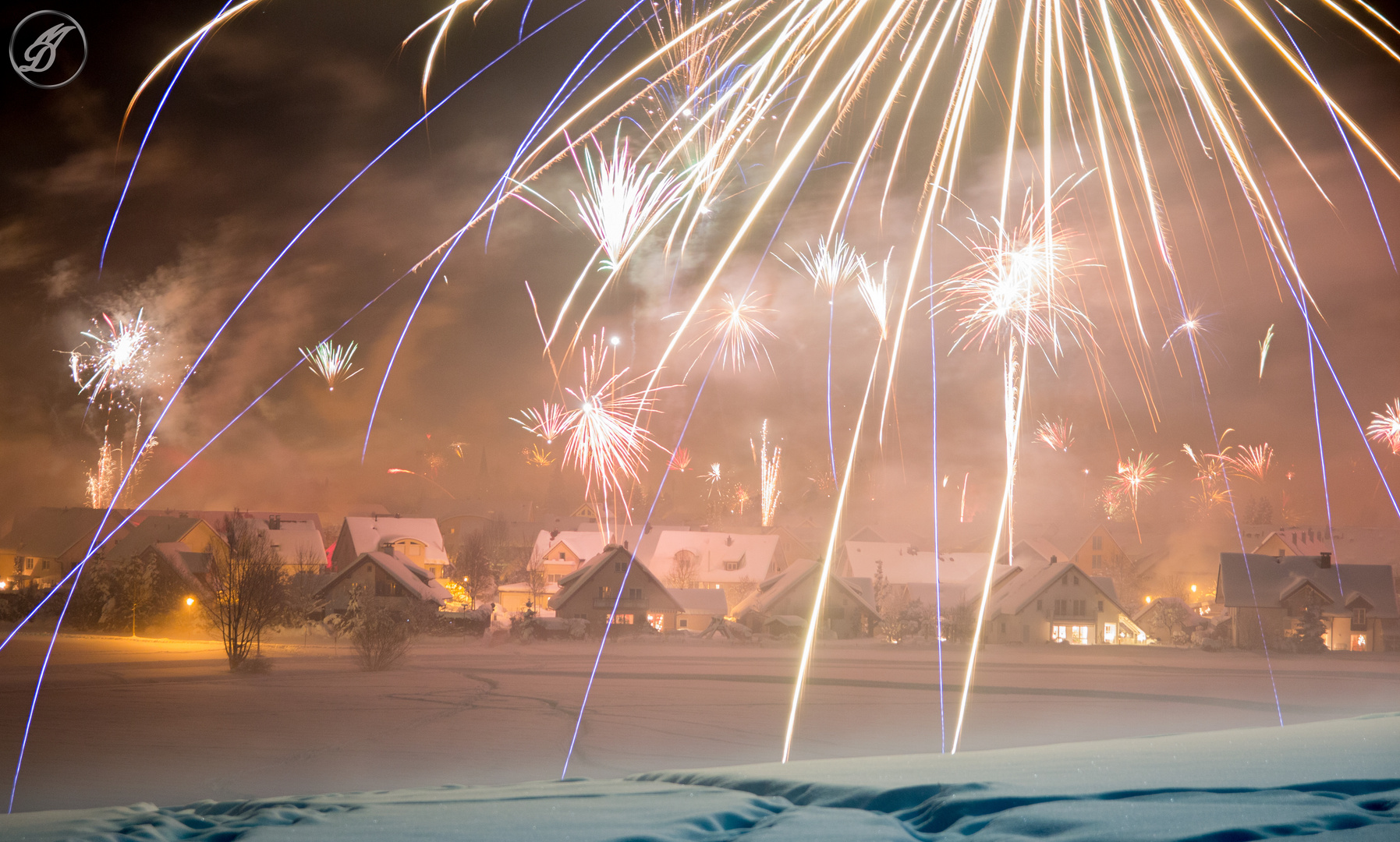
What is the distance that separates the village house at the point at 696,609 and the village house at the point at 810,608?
69.8 inches

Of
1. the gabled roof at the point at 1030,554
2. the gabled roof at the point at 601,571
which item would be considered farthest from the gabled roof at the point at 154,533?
the gabled roof at the point at 1030,554

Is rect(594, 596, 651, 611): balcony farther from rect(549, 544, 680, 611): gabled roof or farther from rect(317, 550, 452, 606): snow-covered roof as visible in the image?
rect(317, 550, 452, 606): snow-covered roof

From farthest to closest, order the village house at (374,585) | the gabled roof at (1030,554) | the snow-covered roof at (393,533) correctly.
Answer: the gabled roof at (1030,554) < the snow-covered roof at (393,533) < the village house at (374,585)

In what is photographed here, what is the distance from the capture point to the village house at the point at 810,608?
53250 millimetres

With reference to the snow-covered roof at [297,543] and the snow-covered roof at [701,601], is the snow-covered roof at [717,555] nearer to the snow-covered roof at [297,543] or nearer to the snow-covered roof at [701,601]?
the snow-covered roof at [701,601]

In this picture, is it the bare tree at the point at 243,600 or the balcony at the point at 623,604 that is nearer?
the bare tree at the point at 243,600

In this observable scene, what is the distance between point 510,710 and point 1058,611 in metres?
41.4

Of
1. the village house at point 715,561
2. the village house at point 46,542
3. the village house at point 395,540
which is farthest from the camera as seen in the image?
the village house at point 715,561

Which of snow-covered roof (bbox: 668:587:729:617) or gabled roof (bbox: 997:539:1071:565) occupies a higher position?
gabled roof (bbox: 997:539:1071:565)

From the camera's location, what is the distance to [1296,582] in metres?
50.5

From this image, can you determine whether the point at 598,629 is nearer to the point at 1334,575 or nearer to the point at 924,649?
the point at 924,649

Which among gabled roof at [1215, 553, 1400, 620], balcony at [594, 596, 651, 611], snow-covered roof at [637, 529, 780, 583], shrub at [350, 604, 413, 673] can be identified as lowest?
shrub at [350, 604, 413, 673]

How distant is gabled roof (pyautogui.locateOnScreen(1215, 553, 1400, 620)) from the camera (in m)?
50.6

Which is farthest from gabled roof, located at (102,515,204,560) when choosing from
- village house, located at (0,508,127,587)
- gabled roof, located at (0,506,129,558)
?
gabled roof, located at (0,506,129,558)
